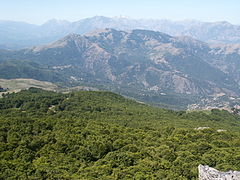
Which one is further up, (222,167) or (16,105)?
(222,167)

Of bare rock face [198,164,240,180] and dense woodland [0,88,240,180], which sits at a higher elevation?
bare rock face [198,164,240,180]

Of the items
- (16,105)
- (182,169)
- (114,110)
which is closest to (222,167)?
(182,169)

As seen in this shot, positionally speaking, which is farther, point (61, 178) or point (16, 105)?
point (16, 105)

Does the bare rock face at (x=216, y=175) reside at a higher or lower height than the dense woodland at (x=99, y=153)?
higher

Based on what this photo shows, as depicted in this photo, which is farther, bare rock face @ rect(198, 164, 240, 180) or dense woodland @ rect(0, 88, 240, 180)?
dense woodland @ rect(0, 88, 240, 180)

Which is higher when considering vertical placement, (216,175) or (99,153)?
(216,175)

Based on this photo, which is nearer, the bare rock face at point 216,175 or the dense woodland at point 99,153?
the bare rock face at point 216,175

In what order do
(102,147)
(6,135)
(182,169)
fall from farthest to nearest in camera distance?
(6,135) → (102,147) → (182,169)

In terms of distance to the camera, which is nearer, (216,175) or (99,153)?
(216,175)

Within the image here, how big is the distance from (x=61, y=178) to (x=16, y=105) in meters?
112

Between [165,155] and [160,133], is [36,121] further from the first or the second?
[165,155]

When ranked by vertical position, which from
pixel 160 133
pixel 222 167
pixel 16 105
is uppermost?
pixel 222 167

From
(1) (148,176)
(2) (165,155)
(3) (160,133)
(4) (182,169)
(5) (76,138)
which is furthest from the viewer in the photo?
(3) (160,133)

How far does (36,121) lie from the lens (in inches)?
2992
